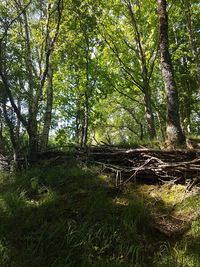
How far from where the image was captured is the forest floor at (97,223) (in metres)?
2.99

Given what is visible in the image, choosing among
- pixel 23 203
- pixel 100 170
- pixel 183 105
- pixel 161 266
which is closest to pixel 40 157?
pixel 100 170

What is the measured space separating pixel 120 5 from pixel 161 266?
1021 centimetres

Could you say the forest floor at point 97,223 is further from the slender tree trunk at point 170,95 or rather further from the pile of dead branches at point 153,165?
the slender tree trunk at point 170,95

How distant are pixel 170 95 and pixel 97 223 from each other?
12.4 feet

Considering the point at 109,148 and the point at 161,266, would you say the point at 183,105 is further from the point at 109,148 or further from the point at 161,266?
the point at 161,266

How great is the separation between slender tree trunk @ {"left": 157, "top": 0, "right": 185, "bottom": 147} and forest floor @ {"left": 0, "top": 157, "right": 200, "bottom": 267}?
1.75m

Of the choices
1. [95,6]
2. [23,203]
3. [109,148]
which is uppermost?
[95,6]

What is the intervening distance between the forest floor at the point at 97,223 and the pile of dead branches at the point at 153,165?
0.19 metres

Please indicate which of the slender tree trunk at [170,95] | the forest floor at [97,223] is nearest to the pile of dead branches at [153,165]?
the forest floor at [97,223]

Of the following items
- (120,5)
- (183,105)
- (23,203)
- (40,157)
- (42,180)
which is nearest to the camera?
(23,203)

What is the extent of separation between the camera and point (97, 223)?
348 centimetres

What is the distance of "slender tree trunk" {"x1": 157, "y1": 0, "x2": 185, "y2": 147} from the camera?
19.5 ft

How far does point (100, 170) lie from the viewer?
5.12 metres

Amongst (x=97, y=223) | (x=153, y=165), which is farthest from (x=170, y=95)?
(x=97, y=223)
